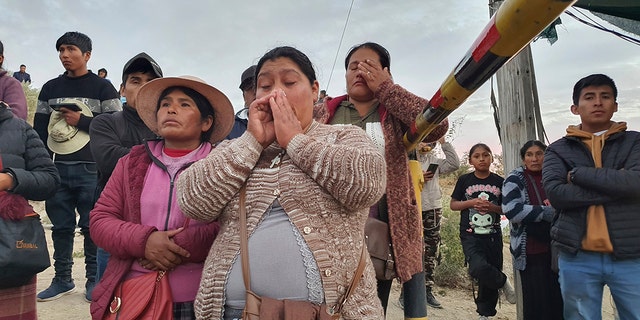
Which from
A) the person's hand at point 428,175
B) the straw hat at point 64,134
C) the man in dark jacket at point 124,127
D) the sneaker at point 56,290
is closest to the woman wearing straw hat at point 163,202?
the man in dark jacket at point 124,127

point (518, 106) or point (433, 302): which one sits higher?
point (518, 106)

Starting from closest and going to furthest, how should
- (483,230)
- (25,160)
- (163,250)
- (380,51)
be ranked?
(163,250), (380,51), (25,160), (483,230)

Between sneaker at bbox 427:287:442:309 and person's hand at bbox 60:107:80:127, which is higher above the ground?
person's hand at bbox 60:107:80:127

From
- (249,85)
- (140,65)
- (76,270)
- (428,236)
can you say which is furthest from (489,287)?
(76,270)

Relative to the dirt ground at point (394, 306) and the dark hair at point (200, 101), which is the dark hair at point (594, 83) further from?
the dirt ground at point (394, 306)

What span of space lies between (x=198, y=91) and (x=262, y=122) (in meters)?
0.79

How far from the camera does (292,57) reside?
169cm

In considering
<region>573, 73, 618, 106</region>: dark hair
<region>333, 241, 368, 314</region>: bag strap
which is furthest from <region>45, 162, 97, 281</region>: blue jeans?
<region>573, 73, 618, 106</region>: dark hair

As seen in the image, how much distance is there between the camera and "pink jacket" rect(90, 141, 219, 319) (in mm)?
1694

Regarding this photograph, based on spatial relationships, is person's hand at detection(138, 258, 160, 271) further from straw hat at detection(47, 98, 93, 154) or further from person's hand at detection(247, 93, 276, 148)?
straw hat at detection(47, 98, 93, 154)

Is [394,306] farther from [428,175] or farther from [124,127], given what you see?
[124,127]

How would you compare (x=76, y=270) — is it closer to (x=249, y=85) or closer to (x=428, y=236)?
(x=249, y=85)

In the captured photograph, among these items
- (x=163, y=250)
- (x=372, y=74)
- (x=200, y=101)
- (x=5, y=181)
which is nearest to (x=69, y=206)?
(x=5, y=181)

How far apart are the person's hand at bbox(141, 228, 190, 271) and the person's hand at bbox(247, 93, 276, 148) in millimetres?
572
